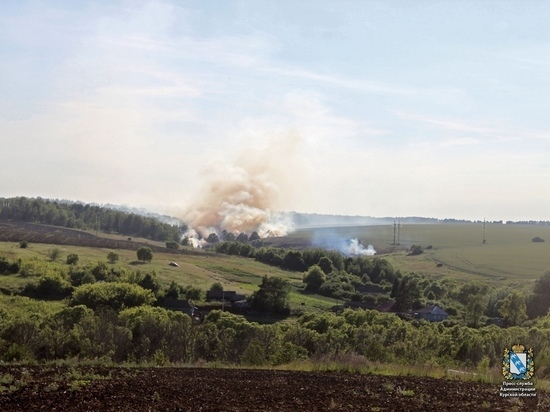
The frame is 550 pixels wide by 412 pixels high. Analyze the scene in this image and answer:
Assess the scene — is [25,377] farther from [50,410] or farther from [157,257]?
[157,257]

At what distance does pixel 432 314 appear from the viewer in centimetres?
10850

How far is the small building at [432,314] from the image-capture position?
107 m

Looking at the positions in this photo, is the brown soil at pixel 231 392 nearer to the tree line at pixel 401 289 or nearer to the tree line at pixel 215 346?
the tree line at pixel 215 346

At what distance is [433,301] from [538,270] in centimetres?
4632

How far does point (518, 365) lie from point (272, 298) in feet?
241

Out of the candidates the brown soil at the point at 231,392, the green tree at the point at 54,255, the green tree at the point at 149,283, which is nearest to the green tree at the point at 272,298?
the green tree at the point at 149,283

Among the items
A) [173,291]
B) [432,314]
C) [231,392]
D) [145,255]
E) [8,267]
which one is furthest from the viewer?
[145,255]

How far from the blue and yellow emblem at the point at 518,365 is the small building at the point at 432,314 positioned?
78.0m

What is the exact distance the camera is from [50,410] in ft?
62.5

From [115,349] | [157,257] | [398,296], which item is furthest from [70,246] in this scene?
[115,349]

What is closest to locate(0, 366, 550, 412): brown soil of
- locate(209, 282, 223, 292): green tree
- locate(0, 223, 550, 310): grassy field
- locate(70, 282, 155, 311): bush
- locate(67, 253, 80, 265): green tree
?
locate(70, 282, 155, 311): bush

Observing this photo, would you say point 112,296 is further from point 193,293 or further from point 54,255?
point 54,255

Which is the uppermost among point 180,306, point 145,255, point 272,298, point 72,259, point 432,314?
point 145,255

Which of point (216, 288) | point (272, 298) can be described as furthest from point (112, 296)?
point (272, 298)
